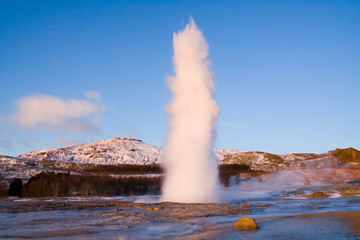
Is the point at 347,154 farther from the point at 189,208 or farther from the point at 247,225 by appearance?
the point at 247,225

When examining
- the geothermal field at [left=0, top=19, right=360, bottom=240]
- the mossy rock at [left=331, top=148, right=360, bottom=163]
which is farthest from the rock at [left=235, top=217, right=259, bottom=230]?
the mossy rock at [left=331, top=148, right=360, bottom=163]

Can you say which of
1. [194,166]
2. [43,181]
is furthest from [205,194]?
[43,181]

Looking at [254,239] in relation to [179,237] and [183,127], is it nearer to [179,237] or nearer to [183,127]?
[179,237]

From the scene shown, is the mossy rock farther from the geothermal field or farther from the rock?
the rock

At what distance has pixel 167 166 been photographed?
1358 inches

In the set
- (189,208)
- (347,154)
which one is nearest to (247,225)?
(189,208)

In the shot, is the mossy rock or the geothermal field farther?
the mossy rock

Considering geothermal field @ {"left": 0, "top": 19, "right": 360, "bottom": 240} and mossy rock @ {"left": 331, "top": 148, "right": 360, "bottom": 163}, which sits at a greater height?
mossy rock @ {"left": 331, "top": 148, "right": 360, "bottom": 163}

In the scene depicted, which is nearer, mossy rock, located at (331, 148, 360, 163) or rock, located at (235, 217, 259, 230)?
rock, located at (235, 217, 259, 230)

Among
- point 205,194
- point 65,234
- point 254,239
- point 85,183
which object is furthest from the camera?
point 85,183

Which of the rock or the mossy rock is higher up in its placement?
the mossy rock

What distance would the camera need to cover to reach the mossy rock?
137 meters

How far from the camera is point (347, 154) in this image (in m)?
142

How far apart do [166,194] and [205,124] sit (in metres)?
8.15
